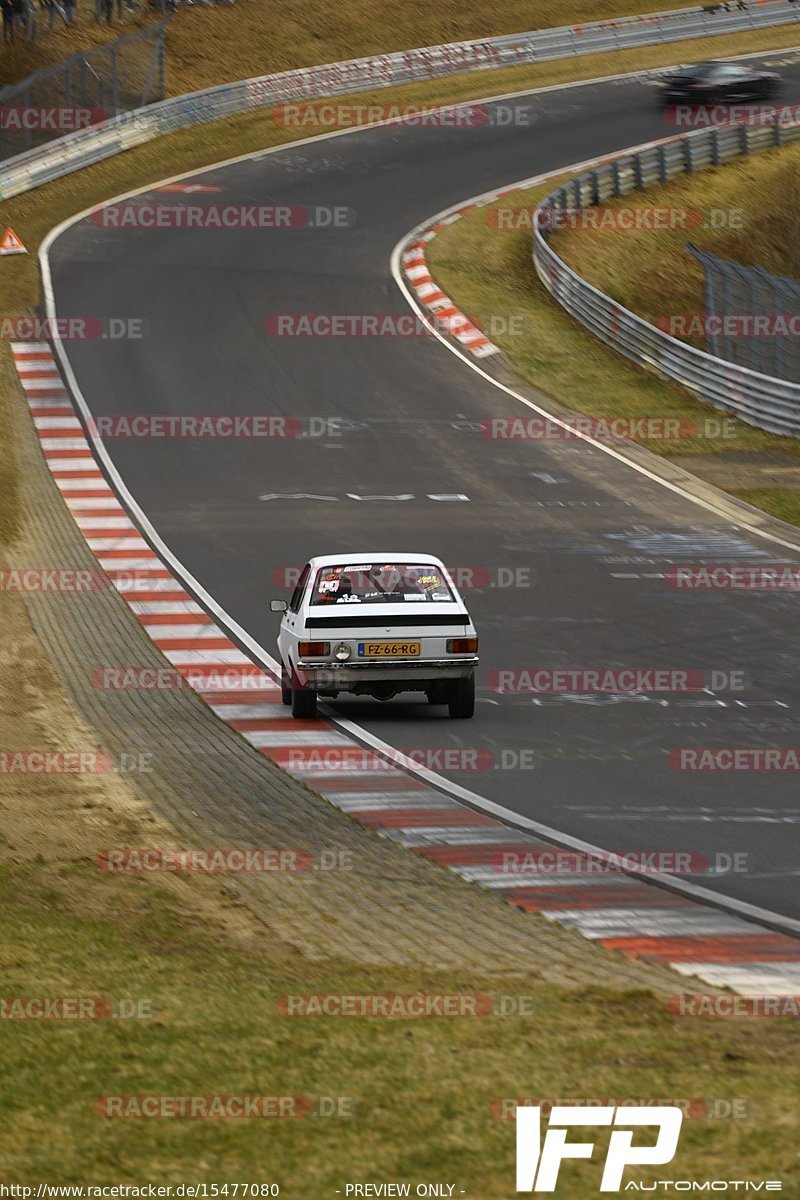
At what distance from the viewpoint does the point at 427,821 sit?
13.2 m

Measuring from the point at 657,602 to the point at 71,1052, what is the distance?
15.2 m

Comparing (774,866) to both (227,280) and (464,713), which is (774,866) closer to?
(464,713)

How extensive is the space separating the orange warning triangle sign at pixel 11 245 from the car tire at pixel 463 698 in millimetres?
29013

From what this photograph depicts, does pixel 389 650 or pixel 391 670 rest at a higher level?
pixel 389 650

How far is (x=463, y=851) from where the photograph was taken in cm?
1230

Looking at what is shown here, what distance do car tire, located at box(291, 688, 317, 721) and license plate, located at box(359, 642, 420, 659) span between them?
2.37ft

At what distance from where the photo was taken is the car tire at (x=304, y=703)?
16.7 meters

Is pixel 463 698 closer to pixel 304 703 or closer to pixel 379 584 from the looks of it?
pixel 379 584

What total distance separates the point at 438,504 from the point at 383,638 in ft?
37.0

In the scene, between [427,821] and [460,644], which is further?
[460,644]

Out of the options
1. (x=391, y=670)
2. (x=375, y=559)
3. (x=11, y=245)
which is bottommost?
(x=391, y=670)

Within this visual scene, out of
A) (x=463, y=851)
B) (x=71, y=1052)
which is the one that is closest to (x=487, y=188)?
(x=463, y=851)

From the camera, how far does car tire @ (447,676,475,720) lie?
54.8 ft

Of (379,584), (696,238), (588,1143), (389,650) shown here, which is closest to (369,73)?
(696,238)
